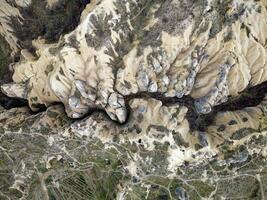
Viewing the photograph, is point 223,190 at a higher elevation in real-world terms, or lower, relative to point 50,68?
lower

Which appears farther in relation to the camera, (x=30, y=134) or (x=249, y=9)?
(x=30, y=134)

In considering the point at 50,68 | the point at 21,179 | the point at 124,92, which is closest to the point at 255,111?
the point at 124,92

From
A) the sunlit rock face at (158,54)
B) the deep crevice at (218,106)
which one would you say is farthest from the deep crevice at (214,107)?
the sunlit rock face at (158,54)

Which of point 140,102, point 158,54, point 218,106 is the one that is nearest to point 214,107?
point 218,106

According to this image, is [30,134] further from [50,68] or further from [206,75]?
[206,75]

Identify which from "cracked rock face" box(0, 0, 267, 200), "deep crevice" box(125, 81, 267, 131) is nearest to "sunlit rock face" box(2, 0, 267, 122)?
"cracked rock face" box(0, 0, 267, 200)

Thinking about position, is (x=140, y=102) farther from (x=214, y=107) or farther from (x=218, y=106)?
(x=218, y=106)

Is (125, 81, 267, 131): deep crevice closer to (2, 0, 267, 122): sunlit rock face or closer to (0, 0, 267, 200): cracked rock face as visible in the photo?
(0, 0, 267, 200): cracked rock face
